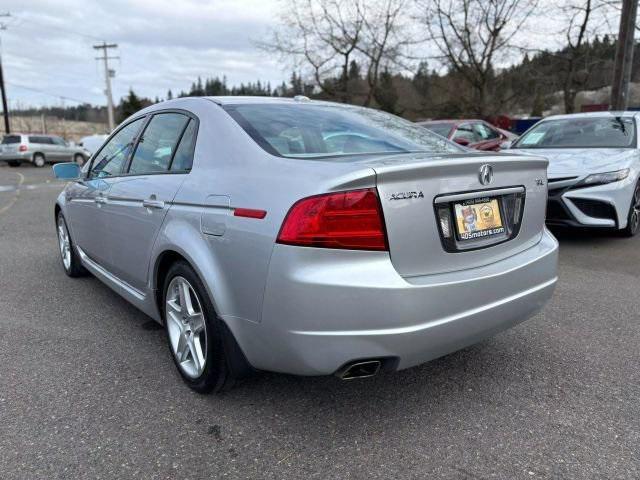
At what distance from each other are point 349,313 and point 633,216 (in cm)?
554

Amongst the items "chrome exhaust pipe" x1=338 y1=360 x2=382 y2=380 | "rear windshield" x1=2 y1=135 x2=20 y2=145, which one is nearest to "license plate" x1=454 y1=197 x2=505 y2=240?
"chrome exhaust pipe" x1=338 y1=360 x2=382 y2=380

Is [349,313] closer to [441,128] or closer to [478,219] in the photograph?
[478,219]

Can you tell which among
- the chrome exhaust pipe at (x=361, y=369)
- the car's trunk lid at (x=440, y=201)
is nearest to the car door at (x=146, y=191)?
the car's trunk lid at (x=440, y=201)

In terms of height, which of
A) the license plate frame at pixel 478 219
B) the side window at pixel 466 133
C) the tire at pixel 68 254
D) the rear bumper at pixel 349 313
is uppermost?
the side window at pixel 466 133

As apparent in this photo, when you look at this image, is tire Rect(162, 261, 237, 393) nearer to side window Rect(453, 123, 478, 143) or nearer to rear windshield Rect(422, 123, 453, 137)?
rear windshield Rect(422, 123, 453, 137)

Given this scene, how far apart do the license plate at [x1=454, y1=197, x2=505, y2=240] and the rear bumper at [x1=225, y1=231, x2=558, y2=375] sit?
213mm

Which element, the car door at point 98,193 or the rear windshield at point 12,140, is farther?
the rear windshield at point 12,140

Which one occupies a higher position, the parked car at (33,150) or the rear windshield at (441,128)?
the rear windshield at (441,128)

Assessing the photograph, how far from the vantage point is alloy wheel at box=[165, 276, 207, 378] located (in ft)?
8.70

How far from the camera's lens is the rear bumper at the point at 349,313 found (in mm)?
2023

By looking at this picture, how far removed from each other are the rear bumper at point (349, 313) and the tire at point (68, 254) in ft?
10.2

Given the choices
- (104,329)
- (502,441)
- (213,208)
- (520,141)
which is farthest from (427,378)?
(520,141)

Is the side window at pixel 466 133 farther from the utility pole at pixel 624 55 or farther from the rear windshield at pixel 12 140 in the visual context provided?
the rear windshield at pixel 12 140

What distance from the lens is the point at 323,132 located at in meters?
2.93
